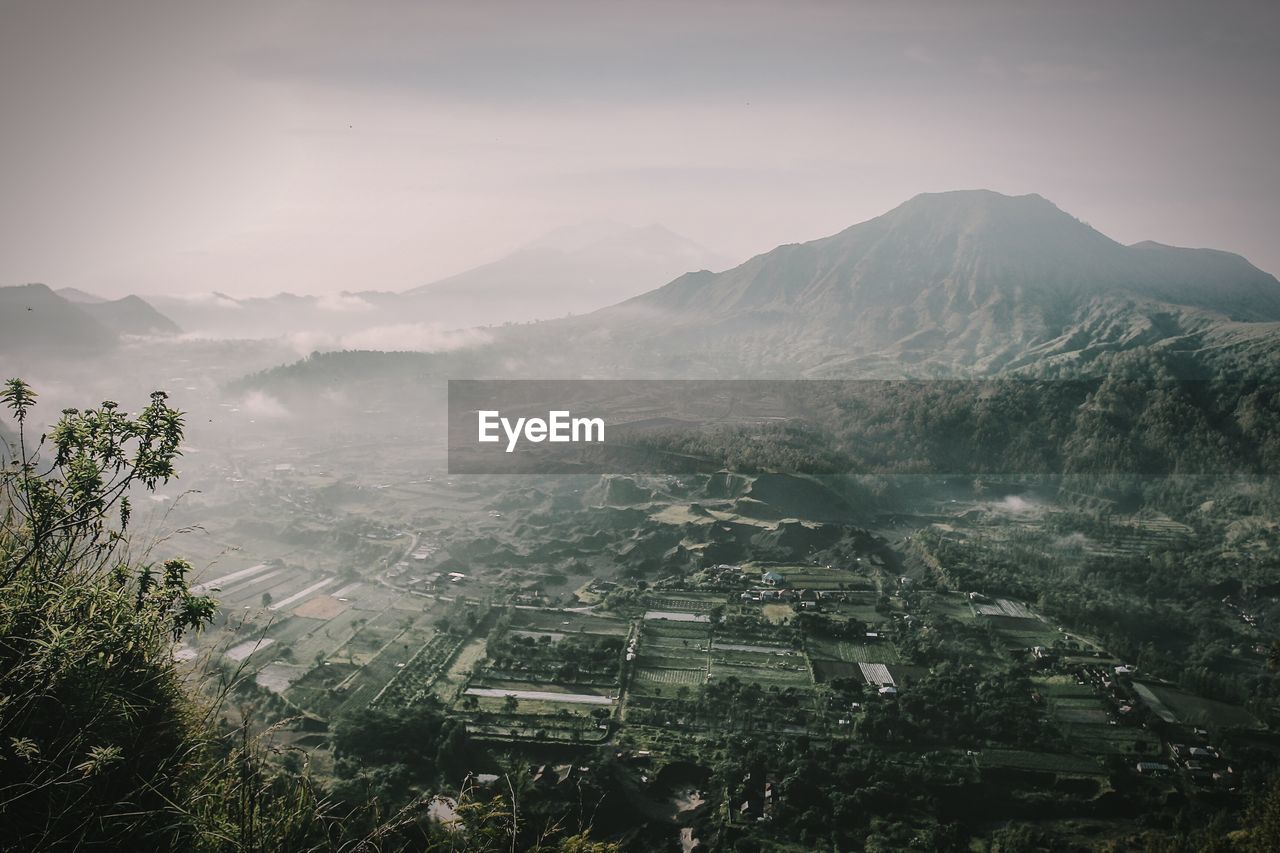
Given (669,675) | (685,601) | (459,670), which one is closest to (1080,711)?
(669,675)

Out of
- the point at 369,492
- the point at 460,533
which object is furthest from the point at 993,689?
the point at 369,492

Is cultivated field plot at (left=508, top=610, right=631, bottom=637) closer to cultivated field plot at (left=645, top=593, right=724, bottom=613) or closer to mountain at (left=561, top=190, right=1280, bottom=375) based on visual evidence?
cultivated field plot at (left=645, top=593, right=724, bottom=613)

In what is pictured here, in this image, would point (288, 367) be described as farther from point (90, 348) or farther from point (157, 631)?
point (157, 631)

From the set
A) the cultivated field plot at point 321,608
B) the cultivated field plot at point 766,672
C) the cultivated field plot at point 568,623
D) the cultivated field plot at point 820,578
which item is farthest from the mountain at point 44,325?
the cultivated field plot at point 766,672

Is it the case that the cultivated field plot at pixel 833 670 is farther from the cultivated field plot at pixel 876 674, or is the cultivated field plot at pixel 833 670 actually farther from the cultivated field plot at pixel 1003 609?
the cultivated field plot at pixel 1003 609

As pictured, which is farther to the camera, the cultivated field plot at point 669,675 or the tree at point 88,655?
the cultivated field plot at point 669,675

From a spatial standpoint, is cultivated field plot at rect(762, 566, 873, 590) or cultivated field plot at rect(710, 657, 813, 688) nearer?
cultivated field plot at rect(710, 657, 813, 688)

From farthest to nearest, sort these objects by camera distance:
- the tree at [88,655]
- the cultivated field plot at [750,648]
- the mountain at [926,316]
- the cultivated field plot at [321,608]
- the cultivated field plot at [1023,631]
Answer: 1. the mountain at [926,316]
2. the cultivated field plot at [321,608]
3. the cultivated field plot at [1023,631]
4. the cultivated field plot at [750,648]
5. the tree at [88,655]

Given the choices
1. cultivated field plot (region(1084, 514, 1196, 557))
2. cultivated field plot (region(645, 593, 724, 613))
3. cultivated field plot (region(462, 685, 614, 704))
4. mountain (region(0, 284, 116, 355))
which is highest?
mountain (region(0, 284, 116, 355))

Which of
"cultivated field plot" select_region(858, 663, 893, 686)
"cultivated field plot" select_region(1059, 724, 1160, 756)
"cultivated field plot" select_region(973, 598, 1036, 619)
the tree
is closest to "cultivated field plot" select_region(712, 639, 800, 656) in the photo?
"cultivated field plot" select_region(858, 663, 893, 686)
